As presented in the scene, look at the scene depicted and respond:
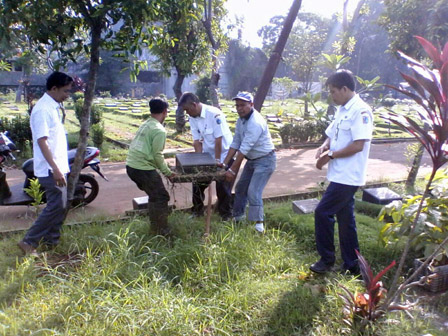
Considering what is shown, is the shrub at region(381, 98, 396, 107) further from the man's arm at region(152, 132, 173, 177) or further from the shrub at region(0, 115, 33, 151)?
the man's arm at region(152, 132, 173, 177)

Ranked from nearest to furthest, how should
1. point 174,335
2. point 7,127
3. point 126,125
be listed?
1. point 174,335
2. point 7,127
3. point 126,125

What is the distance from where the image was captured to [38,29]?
152 inches

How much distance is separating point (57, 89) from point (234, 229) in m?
2.19

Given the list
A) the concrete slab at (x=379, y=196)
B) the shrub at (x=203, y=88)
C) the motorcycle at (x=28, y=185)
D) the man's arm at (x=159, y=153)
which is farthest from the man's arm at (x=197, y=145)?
the shrub at (x=203, y=88)

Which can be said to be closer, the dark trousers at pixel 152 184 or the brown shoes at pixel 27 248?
the brown shoes at pixel 27 248

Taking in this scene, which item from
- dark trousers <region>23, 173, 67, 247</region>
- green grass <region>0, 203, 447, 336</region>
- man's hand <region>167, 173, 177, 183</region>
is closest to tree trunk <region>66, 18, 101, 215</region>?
green grass <region>0, 203, 447, 336</region>

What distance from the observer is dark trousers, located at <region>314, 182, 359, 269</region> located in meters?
3.38

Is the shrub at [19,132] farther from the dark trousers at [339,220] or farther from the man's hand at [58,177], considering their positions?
the dark trousers at [339,220]

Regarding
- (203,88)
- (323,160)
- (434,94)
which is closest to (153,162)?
(323,160)

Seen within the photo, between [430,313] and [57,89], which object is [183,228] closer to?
[57,89]

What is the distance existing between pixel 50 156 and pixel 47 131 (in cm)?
22

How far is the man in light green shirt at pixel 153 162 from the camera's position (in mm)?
3846

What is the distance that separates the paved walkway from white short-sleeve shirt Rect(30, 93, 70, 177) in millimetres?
1151

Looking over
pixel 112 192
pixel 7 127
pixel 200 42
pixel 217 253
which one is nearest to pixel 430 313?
pixel 217 253
